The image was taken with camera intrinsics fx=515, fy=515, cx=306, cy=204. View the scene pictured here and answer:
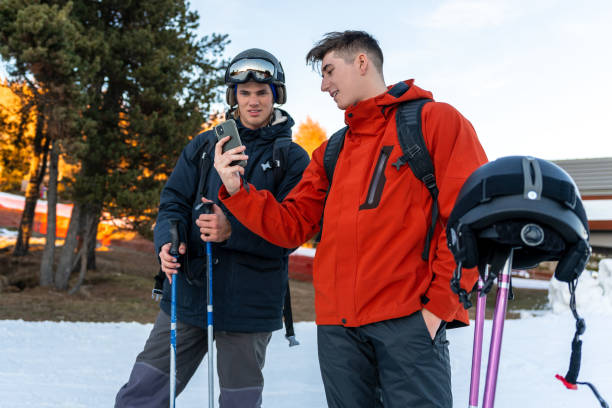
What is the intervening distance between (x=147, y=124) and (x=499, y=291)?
10.3 metres

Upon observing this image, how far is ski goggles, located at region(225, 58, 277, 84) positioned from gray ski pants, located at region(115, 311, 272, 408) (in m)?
1.22

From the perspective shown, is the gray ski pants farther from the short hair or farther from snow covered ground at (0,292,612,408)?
snow covered ground at (0,292,612,408)

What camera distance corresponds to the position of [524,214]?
1.35m

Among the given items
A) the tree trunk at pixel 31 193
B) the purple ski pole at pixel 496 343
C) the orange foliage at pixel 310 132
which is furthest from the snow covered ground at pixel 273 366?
the orange foliage at pixel 310 132

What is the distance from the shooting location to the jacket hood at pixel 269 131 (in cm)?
257

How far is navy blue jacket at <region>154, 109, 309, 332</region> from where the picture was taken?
2.41m

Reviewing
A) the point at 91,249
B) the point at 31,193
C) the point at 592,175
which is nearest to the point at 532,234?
the point at 91,249

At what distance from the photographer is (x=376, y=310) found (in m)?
1.85

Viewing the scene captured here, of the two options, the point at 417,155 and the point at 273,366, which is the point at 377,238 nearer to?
the point at 417,155

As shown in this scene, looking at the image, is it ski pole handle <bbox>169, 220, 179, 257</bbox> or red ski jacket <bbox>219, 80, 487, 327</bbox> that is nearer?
red ski jacket <bbox>219, 80, 487, 327</bbox>

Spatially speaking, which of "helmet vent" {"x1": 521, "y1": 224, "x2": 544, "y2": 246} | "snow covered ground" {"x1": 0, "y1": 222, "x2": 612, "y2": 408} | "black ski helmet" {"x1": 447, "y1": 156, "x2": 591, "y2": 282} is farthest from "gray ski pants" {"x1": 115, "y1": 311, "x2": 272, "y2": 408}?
"snow covered ground" {"x1": 0, "y1": 222, "x2": 612, "y2": 408}

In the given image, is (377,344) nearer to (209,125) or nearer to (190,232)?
(190,232)

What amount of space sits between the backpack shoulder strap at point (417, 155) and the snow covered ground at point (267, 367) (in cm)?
291

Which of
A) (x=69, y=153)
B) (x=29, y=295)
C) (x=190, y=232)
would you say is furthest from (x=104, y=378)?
(x=29, y=295)
